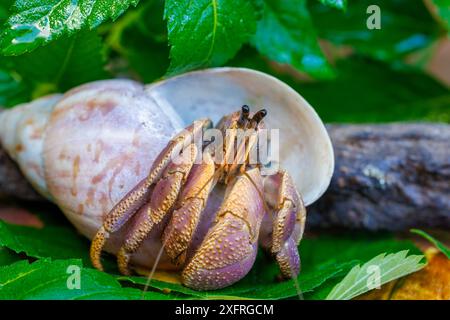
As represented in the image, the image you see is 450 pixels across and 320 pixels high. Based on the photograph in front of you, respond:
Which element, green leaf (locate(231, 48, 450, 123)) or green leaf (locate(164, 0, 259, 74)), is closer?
green leaf (locate(164, 0, 259, 74))

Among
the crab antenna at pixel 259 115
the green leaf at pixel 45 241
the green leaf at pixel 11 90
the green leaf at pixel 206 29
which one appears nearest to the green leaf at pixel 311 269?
the green leaf at pixel 45 241

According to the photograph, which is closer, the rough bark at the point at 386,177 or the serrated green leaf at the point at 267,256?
the serrated green leaf at the point at 267,256

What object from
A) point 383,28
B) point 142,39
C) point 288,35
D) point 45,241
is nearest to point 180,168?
point 45,241

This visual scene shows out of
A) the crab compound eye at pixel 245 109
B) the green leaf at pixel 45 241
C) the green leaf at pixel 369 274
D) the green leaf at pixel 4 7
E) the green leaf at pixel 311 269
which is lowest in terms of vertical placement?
the green leaf at pixel 311 269

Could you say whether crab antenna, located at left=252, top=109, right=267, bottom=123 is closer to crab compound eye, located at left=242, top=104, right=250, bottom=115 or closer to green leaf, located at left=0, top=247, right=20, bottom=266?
crab compound eye, located at left=242, top=104, right=250, bottom=115

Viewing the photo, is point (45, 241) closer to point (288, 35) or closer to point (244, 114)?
point (244, 114)

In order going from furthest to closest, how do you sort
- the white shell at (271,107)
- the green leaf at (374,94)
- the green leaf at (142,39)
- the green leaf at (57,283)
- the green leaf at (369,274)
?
the green leaf at (374,94), the green leaf at (142,39), the white shell at (271,107), the green leaf at (369,274), the green leaf at (57,283)

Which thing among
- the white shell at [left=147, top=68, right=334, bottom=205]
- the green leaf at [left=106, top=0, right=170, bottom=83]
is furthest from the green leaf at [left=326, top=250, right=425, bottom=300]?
the green leaf at [left=106, top=0, right=170, bottom=83]

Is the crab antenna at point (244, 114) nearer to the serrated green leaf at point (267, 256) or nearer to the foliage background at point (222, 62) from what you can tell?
the foliage background at point (222, 62)
